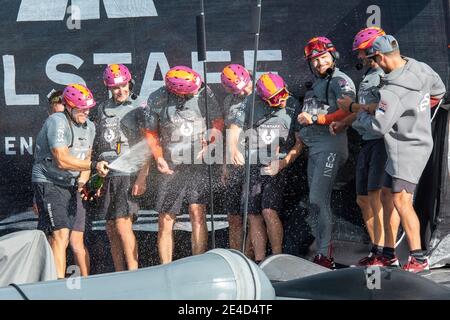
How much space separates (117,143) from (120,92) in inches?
16.6

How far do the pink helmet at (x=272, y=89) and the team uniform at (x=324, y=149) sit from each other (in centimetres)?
21

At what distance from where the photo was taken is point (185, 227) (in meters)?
7.86

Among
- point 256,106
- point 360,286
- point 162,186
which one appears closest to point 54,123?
point 162,186

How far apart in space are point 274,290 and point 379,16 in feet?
13.3

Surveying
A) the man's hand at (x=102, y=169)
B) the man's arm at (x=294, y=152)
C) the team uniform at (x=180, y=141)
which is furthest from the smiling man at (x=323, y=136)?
the man's hand at (x=102, y=169)

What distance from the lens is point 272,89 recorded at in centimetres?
724

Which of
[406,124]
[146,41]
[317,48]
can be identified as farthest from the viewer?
[146,41]

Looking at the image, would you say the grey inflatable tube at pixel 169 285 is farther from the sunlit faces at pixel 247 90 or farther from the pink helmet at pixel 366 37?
the sunlit faces at pixel 247 90

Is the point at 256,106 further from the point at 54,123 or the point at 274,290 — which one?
the point at 274,290

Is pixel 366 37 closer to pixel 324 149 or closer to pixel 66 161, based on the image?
pixel 324 149

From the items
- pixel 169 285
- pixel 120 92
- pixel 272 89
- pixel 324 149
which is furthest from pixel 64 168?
pixel 169 285

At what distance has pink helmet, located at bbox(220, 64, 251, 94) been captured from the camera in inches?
289

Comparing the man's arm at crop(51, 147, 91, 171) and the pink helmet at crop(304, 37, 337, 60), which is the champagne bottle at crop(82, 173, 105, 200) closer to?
the man's arm at crop(51, 147, 91, 171)

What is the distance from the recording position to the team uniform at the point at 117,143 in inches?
297
